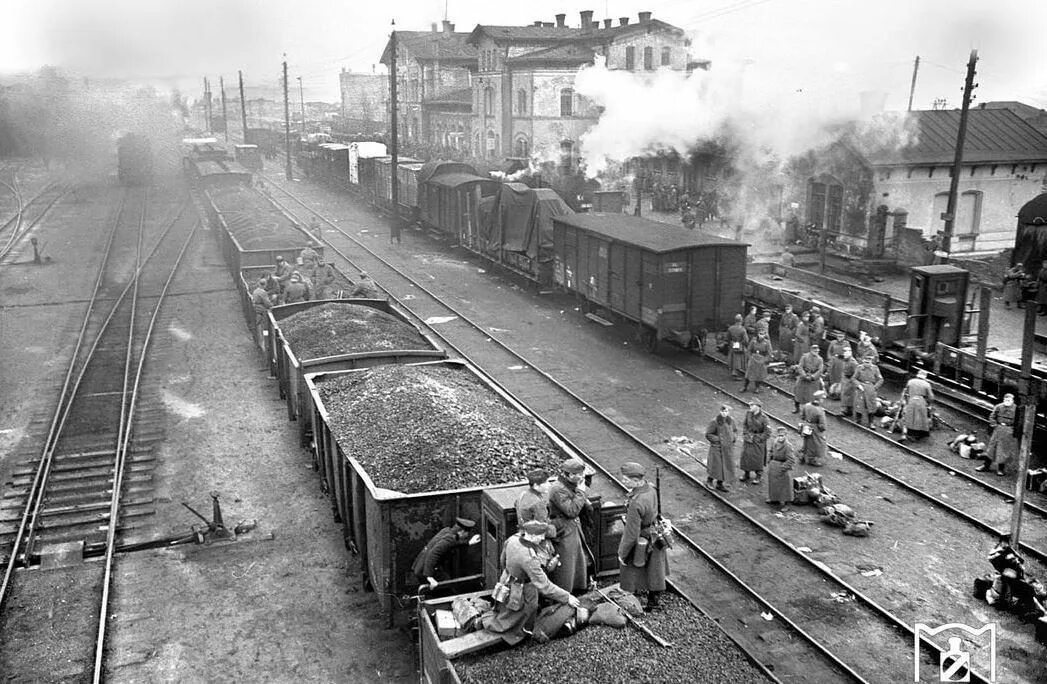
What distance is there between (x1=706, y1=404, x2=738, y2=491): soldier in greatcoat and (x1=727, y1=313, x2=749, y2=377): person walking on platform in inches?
203

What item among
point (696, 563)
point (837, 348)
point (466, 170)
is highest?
point (466, 170)

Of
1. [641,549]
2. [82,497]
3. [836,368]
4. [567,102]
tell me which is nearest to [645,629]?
[641,549]

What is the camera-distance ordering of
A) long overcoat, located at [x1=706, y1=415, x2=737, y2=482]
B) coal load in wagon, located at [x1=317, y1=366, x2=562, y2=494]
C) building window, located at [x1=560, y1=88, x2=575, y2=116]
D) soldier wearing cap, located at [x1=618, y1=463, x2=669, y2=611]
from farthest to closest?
building window, located at [x1=560, y1=88, x2=575, y2=116], long overcoat, located at [x1=706, y1=415, x2=737, y2=482], coal load in wagon, located at [x1=317, y1=366, x2=562, y2=494], soldier wearing cap, located at [x1=618, y1=463, x2=669, y2=611]

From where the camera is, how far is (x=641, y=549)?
23.7 feet

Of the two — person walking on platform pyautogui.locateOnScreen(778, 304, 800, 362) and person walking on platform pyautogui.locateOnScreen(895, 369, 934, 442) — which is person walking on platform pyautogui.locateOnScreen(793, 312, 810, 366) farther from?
person walking on platform pyautogui.locateOnScreen(895, 369, 934, 442)

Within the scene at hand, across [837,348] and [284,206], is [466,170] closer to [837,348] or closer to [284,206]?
[284,206]

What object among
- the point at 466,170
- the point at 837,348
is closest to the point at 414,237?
the point at 466,170

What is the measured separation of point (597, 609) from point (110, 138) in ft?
175

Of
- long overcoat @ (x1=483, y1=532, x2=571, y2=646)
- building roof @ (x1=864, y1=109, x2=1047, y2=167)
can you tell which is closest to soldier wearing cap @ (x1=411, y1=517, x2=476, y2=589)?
long overcoat @ (x1=483, y1=532, x2=571, y2=646)

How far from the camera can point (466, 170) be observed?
105 feet

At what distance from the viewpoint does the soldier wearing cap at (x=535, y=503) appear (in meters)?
6.64

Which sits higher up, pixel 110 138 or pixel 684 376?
pixel 110 138

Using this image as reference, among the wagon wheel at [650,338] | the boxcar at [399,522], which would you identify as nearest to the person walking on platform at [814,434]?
the boxcar at [399,522]

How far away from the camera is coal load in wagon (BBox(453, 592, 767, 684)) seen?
6172 mm
